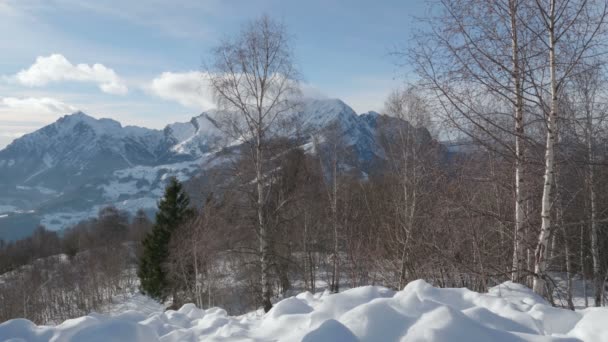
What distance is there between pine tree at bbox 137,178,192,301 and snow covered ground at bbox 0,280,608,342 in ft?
61.1

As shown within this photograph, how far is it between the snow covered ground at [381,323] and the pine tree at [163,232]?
1862cm

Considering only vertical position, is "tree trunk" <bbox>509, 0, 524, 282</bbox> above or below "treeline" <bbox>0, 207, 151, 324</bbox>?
above

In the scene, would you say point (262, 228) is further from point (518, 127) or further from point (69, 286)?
point (69, 286)

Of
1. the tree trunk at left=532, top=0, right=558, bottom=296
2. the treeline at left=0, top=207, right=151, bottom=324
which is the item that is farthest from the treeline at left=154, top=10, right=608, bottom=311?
the treeline at left=0, top=207, right=151, bottom=324

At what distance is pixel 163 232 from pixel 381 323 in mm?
21254

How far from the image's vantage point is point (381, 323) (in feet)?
9.53

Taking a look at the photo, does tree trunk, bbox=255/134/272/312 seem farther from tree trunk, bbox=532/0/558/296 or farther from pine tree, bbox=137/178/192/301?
pine tree, bbox=137/178/192/301

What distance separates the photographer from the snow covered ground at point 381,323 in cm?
268

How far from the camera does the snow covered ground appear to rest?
268cm

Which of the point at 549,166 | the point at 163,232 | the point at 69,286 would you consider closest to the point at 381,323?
the point at 549,166

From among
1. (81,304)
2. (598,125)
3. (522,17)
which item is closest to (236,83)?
(522,17)

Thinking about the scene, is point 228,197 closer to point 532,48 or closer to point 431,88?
point 431,88

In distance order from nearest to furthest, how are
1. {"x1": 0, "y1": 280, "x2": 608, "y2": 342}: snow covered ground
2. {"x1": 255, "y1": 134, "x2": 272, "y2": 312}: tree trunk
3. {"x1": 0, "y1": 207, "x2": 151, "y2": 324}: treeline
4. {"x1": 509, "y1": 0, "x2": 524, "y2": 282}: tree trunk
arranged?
{"x1": 0, "y1": 280, "x2": 608, "y2": 342}: snow covered ground < {"x1": 509, "y1": 0, "x2": 524, "y2": 282}: tree trunk < {"x1": 255, "y1": 134, "x2": 272, "y2": 312}: tree trunk < {"x1": 0, "y1": 207, "x2": 151, "y2": 324}: treeline

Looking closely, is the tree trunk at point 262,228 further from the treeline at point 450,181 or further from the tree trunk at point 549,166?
the tree trunk at point 549,166
